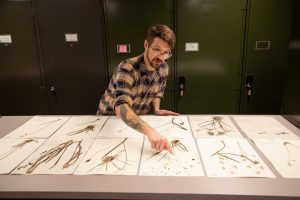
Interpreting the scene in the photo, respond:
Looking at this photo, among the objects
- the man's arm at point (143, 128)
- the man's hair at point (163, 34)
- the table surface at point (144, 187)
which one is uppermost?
the man's hair at point (163, 34)

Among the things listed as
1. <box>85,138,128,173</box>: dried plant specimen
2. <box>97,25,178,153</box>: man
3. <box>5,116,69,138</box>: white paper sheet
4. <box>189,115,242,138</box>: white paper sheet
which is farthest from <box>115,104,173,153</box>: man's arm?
<box>5,116,69,138</box>: white paper sheet

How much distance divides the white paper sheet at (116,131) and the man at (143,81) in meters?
0.07

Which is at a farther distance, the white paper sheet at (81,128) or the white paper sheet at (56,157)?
the white paper sheet at (81,128)

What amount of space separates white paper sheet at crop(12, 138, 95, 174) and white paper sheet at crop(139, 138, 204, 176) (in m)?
0.29

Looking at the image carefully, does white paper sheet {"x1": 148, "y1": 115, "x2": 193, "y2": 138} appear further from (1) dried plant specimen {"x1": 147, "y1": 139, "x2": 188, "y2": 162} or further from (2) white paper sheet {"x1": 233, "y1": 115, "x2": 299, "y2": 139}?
(2) white paper sheet {"x1": 233, "y1": 115, "x2": 299, "y2": 139}

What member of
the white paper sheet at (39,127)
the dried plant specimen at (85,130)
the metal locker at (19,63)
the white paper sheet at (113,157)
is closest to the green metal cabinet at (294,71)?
the white paper sheet at (113,157)

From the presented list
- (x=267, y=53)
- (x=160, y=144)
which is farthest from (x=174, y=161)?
(x=267, y=53)

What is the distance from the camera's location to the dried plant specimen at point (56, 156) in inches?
41.3

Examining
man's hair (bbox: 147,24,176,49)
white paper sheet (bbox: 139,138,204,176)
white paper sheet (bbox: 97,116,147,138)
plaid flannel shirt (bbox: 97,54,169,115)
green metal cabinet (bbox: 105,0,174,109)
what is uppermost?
green metal cabinet (bbox: 105,0,174,109)

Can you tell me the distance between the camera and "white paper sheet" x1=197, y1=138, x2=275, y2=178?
97cm

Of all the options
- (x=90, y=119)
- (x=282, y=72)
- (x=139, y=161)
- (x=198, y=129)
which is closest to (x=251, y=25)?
(x=282, y=72)

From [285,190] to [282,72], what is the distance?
84.1 inches

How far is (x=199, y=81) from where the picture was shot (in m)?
2.76

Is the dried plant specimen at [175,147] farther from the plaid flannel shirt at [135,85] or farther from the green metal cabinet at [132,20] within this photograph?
the green metal cabinet at [132,20]
